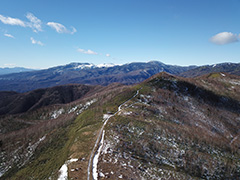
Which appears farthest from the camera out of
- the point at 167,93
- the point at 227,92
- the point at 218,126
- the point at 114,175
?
the point at 227,92

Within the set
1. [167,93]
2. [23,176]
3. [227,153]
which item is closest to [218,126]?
[227,153]

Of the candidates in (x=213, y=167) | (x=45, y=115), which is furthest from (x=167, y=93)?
(x=45, y=115)

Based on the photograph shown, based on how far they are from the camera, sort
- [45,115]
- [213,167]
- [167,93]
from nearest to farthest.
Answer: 1. [213,167]
2. [167,93]
3. [45,115]

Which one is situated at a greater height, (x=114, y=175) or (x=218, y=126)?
(x=114, y=175)

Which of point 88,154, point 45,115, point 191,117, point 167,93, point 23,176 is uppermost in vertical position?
point 167,93

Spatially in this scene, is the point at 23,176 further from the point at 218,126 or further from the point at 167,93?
the point at 218,126

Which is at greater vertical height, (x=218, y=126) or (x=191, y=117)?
(x=191, y=117)

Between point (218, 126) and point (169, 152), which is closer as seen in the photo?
point (169, 152)

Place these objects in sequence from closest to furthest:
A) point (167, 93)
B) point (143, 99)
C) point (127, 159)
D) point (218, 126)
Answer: point (127, 159), point (218, 126), point (143, 99), point (167, 93)

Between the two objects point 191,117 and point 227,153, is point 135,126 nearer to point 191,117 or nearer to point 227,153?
point 227,153
